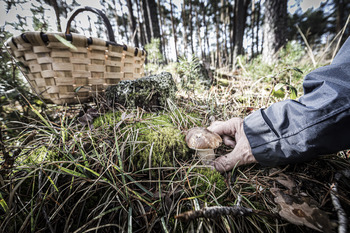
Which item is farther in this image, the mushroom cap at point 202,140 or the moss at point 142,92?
the moss at point 142,92

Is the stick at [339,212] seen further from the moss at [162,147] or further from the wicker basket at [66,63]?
the wicker basket at [66,63]

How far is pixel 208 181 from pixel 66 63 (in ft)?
5.20

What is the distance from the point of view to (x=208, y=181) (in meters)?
0.85

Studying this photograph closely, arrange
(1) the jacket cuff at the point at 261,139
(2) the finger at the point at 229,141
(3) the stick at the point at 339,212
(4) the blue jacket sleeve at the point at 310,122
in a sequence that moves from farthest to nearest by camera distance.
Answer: (2) the finger at the point at 229,141 < (1) the jacket cuff at the point at 261,139 < (4) the blue jacket sleeve at the point at 310,122 < (3) the stick at the point at 339,212

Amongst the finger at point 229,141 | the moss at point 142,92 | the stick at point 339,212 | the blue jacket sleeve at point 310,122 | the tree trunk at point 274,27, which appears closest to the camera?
the stick at point 339,212

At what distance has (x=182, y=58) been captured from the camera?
1.69 meters

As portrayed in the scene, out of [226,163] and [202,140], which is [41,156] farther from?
[226,163]

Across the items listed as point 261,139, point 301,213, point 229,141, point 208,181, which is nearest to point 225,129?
point 229,141

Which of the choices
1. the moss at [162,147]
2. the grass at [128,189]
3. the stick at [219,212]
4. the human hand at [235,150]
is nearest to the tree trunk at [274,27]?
the human hand at [235,150]

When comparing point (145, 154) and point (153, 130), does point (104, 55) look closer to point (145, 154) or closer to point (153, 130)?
point (153, 130)

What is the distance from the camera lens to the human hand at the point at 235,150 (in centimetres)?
96

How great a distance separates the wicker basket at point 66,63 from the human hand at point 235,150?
52.7 inches

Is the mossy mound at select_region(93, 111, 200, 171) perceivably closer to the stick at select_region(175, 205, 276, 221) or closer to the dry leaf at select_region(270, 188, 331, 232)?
the stick at select_region(175, 205, 276, 221)

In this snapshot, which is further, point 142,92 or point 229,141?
point 142,92
